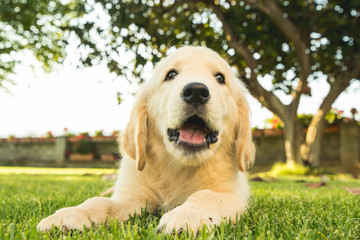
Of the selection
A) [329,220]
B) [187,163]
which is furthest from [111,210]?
[329,220]

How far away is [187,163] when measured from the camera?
2.33 meters

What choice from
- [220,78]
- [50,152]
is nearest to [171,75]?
[220,78]

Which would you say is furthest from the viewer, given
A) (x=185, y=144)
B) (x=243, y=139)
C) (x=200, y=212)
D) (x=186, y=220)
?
(x=243, y=139)

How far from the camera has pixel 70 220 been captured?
1728 millimetres

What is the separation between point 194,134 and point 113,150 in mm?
13282

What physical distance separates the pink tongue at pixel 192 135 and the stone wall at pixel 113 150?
→ 4.08m

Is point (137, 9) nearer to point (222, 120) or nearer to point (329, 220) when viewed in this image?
point (222, 120)

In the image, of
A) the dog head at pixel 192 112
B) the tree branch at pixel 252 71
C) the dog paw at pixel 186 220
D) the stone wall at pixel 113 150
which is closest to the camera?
the dog paw at pixel 186 220

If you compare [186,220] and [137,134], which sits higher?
[137,134]

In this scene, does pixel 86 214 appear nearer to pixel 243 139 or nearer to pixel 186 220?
pixel 186 220

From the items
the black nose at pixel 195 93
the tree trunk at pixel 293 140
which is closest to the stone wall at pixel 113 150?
the tree trunk at pixel 293 140

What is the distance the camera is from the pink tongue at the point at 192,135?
236 cm

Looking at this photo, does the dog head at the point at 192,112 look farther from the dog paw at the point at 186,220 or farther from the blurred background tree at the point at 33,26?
the blurred background tree at the point at 33,26

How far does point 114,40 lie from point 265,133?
7013 mm
